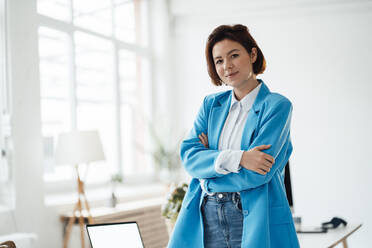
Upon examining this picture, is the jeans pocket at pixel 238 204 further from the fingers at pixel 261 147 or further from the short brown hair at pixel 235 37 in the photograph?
the short brown hair at pixel 235 37

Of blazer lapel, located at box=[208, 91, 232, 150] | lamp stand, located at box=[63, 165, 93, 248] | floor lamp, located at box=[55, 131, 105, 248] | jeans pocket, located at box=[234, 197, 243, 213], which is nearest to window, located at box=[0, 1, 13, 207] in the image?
floor lamp, located at box=[55, 131, 105, 248]

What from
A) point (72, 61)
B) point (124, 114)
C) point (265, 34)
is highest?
point (265, 34)

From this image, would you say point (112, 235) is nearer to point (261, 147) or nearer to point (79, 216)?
point (261, 147)

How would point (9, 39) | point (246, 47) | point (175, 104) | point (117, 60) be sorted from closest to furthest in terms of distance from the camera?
point (246, 47) → point (9, 39) → point (117, 60) → point (175, 104)

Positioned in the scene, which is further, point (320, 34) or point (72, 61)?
point (320, 34)

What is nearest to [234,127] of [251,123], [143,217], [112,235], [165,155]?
[251,123]

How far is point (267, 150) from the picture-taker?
4.98ft

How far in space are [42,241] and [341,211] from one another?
3167 mm

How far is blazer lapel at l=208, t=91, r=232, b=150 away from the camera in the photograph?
5.42 feet

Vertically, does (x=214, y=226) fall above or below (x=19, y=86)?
below

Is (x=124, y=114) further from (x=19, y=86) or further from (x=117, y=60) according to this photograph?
(x=19, y=86)

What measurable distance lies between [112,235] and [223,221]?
1.82 ft

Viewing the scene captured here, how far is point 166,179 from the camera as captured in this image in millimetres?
5543

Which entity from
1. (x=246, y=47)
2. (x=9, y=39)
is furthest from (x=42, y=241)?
(x=246, y=47)
